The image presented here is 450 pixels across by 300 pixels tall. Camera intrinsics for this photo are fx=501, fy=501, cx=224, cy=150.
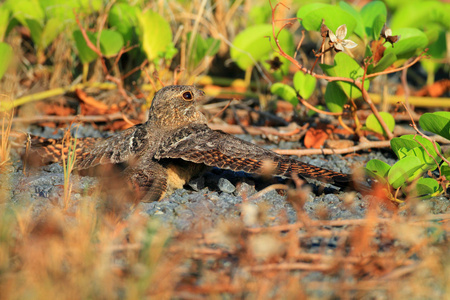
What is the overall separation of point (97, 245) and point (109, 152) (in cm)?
128

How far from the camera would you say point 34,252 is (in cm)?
212

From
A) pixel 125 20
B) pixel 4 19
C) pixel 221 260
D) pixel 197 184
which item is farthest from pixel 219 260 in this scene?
pixel 4 19

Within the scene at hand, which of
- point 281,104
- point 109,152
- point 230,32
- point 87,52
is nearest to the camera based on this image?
point 109,152

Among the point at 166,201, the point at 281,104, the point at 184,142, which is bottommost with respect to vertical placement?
the point at 281,104

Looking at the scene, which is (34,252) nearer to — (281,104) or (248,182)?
(248,182)

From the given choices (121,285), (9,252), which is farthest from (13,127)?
(121,285)

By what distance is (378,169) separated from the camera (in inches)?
128

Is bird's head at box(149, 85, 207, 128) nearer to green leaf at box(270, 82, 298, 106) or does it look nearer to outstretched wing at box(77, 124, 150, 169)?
outstretched wing at box(77, 124, 150, 169)

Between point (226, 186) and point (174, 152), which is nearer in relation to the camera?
point (174, 152)

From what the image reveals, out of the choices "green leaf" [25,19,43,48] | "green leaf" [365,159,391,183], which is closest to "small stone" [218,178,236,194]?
"green leaf" [365,159,391,183]

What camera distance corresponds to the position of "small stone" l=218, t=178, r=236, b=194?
349 centimetres

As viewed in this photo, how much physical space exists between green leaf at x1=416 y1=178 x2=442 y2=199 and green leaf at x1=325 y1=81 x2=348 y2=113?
1194 millimetres

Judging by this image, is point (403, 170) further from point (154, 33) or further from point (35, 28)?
point (35, 28)

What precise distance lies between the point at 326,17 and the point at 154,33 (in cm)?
191
